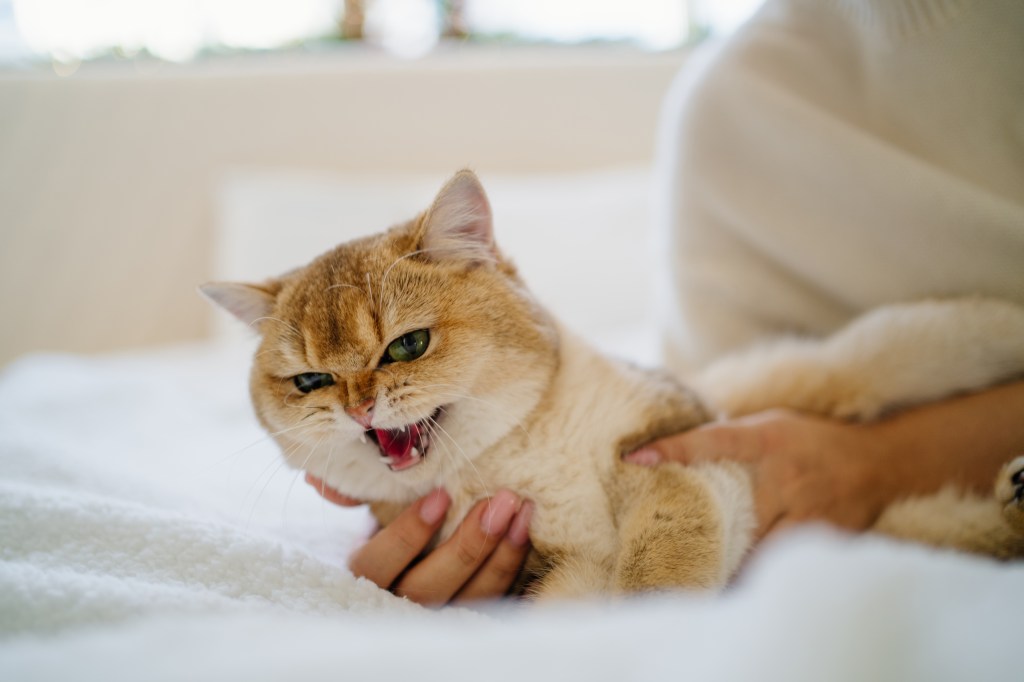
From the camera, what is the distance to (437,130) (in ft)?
9.80

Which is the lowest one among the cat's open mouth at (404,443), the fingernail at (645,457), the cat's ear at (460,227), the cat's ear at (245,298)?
the fingernail at (645,457)

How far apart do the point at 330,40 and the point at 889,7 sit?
117 inches

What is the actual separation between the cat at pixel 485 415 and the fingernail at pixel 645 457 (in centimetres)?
1

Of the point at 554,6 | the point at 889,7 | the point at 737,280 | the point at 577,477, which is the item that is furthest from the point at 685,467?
the point at 554,6

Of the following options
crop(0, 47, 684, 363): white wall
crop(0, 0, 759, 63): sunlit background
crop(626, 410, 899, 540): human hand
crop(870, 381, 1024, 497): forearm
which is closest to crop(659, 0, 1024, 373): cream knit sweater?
crop(870, 381, 1024, 497): forearm

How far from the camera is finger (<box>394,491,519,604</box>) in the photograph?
96cm

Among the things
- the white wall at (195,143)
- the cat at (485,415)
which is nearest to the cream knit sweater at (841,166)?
the cat at (485,415)

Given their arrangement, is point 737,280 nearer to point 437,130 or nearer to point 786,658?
point 786,658

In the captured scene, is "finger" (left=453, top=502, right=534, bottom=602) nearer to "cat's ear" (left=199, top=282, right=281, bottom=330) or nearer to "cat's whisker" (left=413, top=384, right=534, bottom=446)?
"cat's whisker" (left=413, top=384, right=534, bottom=446)

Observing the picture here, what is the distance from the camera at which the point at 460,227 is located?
3.58 ft

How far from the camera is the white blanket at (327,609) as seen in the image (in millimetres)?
456

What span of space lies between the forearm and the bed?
13.7 inches

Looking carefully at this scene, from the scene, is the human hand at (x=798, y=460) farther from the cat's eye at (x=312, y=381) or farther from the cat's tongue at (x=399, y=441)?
the cat's eye at (x=312, y=381)

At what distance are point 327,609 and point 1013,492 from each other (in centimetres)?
109
